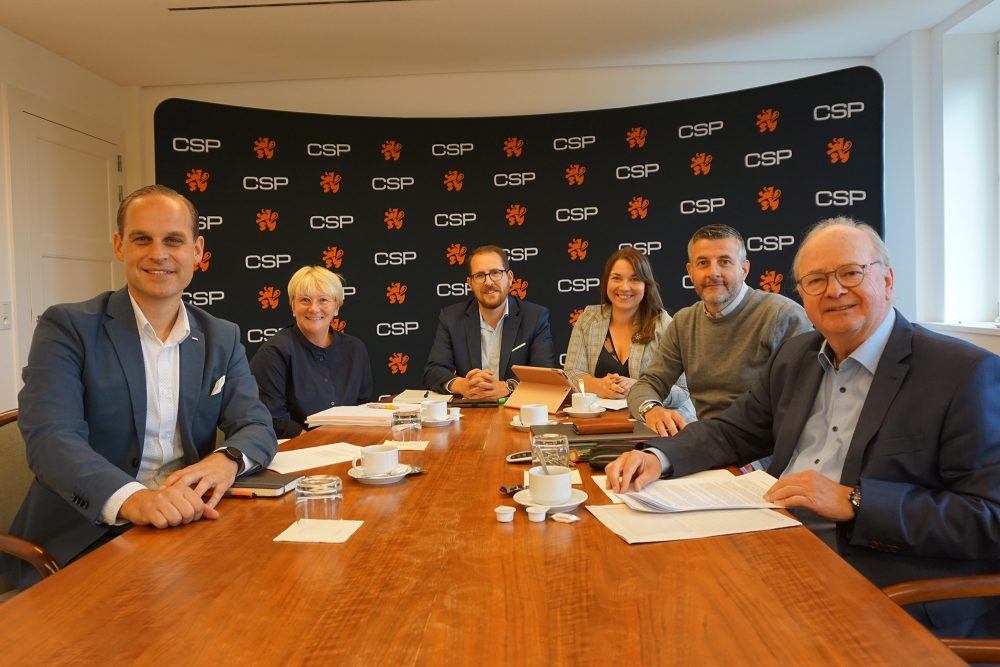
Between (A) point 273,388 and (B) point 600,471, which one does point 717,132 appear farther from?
(B) point 600,471

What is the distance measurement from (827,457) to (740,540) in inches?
25.5

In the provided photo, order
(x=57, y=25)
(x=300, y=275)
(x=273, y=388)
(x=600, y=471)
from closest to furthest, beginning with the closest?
(x=600, y=471), (x=273, y=388), (x=300, y=275), (x=57, y=25)

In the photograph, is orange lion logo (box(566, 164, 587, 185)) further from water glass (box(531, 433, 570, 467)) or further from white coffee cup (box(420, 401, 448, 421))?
water glass (box(531, 433, 570, 467))

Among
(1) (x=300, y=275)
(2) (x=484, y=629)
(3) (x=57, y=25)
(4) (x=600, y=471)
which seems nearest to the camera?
(2) (x=484, y=629)

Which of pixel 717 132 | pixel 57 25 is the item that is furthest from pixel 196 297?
pixel 717 132

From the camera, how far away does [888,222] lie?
5.33 m

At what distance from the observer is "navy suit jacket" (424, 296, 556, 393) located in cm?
384

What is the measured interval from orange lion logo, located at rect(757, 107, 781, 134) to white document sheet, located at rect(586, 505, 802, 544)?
443 cm

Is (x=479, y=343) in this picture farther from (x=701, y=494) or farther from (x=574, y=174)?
(x=701, y=494)

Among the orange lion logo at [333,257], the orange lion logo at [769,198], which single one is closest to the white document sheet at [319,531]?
the orange lion logo at [333,257]

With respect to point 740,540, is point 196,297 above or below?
above

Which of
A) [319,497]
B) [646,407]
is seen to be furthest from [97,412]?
[646,407]

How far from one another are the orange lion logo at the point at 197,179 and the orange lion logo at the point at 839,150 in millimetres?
4485

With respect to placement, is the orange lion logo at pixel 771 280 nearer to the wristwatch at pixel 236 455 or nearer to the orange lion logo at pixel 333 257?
the orange lion logo at pixel 333 257
